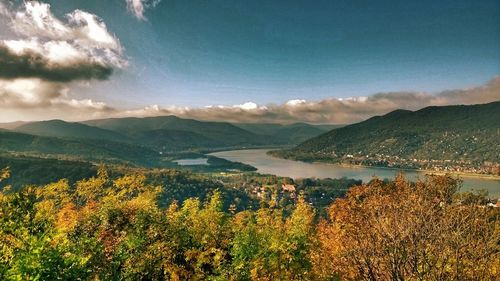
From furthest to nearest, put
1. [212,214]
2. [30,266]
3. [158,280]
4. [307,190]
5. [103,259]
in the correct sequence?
1. [307,190]
2. [212,214]
3. [158,280]
4. [103,259]
5. [30,266]

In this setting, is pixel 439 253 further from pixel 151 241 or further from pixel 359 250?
pixel 151 241

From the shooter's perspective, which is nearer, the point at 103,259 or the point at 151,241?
the point at 103,259

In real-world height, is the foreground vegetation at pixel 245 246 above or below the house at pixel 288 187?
above

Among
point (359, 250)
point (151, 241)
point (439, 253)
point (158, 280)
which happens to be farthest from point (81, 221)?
point (439, 253)

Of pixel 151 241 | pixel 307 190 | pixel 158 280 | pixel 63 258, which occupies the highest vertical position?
pixel 63 258

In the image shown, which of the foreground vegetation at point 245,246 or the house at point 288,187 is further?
the house at point 288,187

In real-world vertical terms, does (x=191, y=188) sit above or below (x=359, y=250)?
below

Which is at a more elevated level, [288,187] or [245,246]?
[245,246]

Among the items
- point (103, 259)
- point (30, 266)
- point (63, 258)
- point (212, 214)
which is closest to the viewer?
point (30, 266)

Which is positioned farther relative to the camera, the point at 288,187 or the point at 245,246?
the point at 288,187

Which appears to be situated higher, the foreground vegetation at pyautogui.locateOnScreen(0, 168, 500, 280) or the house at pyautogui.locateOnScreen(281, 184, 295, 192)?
Answer: the foreground vegetation at pyautogui.locateOnScreen(0, 168, 500, 280)

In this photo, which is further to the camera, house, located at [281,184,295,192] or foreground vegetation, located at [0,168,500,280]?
house, located at [281,184,295,192]
